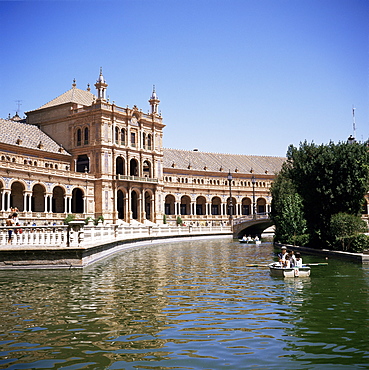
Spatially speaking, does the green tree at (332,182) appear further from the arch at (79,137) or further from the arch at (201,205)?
the arch at (201,205)

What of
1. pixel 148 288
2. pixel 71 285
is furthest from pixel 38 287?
pixel 148 288

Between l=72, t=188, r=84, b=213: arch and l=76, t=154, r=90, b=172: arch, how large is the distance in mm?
3107

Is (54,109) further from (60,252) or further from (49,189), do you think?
(60,252)

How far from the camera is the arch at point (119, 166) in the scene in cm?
6856

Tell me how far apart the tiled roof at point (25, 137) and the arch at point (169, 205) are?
23.7 metres

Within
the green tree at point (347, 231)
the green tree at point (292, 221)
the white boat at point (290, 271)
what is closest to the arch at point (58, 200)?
the green tree at point (292, 221)

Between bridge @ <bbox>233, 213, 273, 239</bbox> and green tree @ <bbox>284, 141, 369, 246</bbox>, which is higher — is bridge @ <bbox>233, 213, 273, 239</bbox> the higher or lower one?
the lower one

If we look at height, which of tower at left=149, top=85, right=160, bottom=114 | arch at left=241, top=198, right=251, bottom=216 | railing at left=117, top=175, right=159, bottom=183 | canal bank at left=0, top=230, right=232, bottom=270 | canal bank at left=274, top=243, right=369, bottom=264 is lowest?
canal bank at left=274, top=243, right=369, bottom=264

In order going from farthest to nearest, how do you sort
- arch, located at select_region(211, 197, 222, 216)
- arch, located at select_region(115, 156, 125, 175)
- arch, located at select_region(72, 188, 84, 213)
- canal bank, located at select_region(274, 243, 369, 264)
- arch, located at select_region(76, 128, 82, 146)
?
1. arch, located at select_region(211, 197, 222, 216)
2. arch, located at select_region(115, 156, 125, 175)
3. arch, located at select_region(76, 128, 82, 146)
4. arch, located at select_region(72, 188, 84, 213)
5. canal bank, located at select_region(274, 243, 369, 264)

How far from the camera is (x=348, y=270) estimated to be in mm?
20719

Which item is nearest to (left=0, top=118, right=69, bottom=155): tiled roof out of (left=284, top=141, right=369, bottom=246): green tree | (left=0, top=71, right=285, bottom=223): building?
(left=0, top=71, right=285, bottom=223): building

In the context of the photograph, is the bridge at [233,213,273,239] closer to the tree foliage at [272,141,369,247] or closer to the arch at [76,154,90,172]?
the arch at [76,154,90,172]

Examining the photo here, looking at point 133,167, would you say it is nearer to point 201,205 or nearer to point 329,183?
point 201,205

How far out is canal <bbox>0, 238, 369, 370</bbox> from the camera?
8.09 metres
